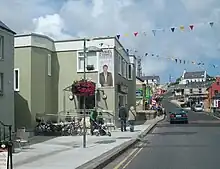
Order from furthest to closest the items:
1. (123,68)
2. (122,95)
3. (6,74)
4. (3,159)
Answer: (123,68)
(122,95)
(6,74)
(3,159)

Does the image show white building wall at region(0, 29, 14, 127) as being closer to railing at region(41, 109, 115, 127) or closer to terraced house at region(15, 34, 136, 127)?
railing at region(41, 109, 115, 127)

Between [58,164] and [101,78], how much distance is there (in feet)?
69.6

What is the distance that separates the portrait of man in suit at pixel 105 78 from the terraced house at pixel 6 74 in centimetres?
1121

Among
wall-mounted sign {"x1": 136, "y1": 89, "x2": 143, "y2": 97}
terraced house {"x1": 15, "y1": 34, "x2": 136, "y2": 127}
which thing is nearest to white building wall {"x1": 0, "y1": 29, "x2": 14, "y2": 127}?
terraced house {"x1": 15, "y1": 34, "x2": 136, "y2": 127}

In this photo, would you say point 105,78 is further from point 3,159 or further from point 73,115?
point 3,159

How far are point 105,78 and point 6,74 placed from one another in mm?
11957

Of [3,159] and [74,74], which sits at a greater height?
[74,74]

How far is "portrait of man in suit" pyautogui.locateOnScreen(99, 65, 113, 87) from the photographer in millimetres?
33281

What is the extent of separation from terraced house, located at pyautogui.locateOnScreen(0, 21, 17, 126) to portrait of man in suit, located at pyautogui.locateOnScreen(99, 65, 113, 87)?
11.2m

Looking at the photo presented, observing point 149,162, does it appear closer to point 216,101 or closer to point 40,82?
point 40,82

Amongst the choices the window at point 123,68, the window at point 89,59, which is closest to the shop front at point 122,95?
the window at point 123,68

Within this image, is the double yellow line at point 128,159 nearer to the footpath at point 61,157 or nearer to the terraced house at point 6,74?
the footpath at point 61,157

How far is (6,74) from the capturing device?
22359 mm

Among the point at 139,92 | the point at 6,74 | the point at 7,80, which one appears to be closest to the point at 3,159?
the point at 6,74
